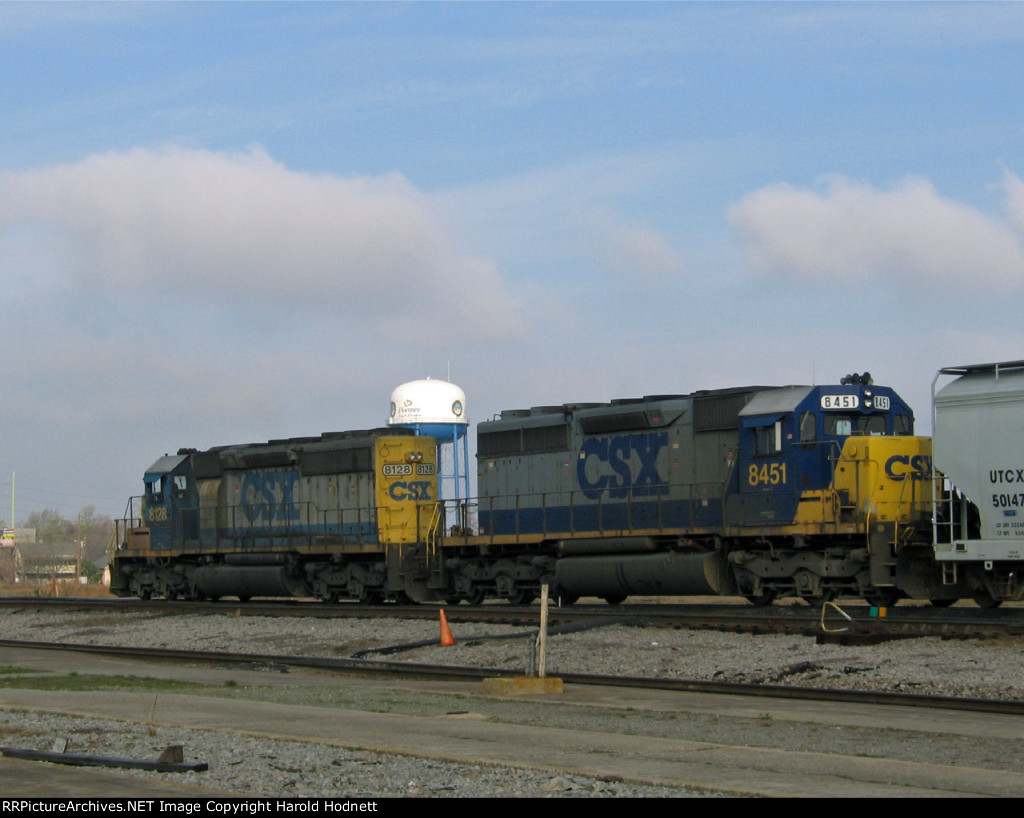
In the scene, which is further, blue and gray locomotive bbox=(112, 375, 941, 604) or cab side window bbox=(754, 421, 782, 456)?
cab side window bbox=(754, 421, 782, 456)

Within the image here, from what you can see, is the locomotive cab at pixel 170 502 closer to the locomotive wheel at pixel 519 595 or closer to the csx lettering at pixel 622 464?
the locomotive wheel at pixel 519 595

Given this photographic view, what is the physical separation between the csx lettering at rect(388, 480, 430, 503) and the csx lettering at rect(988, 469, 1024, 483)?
48.2 feet

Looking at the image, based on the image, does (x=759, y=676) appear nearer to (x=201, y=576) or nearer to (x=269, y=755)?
(x=269, y=755)

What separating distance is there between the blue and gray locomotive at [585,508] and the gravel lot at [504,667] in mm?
4357

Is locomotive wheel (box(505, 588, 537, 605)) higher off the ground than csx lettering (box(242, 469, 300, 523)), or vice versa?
csx lettering (box(242, 469, 300, 523))

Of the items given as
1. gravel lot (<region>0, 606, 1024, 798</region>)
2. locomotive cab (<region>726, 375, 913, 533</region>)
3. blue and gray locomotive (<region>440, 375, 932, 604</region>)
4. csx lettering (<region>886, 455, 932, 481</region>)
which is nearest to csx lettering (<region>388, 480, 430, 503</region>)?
blue and gray locomotive (<region>440, 375, 932, 604</region>)

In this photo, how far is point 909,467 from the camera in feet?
74.7

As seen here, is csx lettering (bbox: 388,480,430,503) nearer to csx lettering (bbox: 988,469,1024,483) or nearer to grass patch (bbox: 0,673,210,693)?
grass patch (bbox: 0,673,210,693)

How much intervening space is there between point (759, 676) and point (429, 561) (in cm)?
1491

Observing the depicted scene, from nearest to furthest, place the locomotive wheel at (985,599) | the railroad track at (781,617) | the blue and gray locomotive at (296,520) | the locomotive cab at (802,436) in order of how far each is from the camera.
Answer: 1. the railroad track at (781,617)
2. the locomotive wheel at (985,599)
3. the locomotive cab at (802,436)
4. the blue and gray locomotive at (296,520)

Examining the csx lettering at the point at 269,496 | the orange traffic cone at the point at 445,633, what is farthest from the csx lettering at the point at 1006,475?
the csx lettering at the point at 269,496

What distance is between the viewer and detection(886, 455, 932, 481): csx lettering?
22625 mm

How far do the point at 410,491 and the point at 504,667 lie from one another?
13420 mm

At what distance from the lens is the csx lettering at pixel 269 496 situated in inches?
1297
